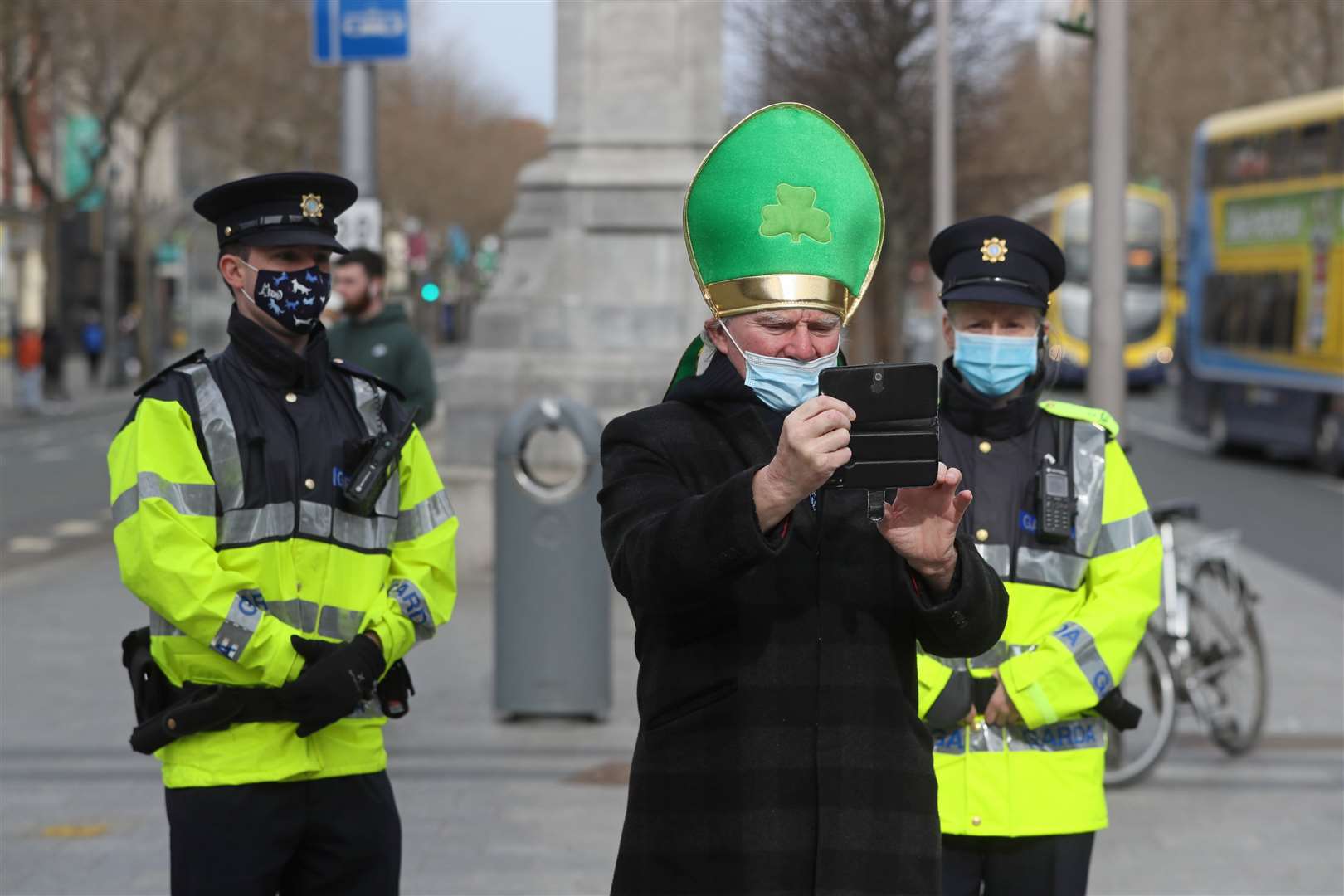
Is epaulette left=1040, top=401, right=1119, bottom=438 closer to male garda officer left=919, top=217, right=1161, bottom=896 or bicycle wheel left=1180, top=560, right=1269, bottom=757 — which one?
male garda officer left=919, top=217, right=1161, bottom=896

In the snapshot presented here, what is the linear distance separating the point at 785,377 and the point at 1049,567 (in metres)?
1.24

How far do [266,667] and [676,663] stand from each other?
112cm

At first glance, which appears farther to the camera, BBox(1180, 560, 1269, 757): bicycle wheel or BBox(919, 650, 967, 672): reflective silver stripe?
BBox(1180, 560, 1269, 757): bicycle wheel

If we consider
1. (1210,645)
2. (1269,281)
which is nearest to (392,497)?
(1210,645)

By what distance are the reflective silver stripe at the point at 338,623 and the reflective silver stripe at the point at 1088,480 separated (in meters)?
1.24

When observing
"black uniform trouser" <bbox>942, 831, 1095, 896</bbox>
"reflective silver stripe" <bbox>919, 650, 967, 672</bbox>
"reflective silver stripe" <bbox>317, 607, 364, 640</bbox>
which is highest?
"reflective silver stripe" <bbox>317, 607, 364, 640</bbox>

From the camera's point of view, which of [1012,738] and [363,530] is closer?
[1012,738]

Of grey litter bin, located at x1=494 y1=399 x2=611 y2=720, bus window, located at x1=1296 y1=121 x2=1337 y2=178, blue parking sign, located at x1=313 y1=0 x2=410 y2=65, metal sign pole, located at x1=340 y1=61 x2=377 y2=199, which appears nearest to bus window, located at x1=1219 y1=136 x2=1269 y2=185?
A: bus window, located at x1=1296 y1=121 x2=1337 y2=178

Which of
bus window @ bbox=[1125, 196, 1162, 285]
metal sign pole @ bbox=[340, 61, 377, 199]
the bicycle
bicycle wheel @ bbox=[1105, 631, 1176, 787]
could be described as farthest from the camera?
bus window @ bbox=[1125, 196, 1162, 285]

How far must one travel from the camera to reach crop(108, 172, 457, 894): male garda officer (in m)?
3.83

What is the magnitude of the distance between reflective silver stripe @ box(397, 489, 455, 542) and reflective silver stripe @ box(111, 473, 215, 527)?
0.45m

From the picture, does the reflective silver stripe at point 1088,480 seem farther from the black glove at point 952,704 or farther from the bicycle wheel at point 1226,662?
the bicycle wheel at point 1226,662

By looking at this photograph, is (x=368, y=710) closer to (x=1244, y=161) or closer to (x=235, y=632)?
(x=235, y=632)

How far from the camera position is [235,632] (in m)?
3.81
